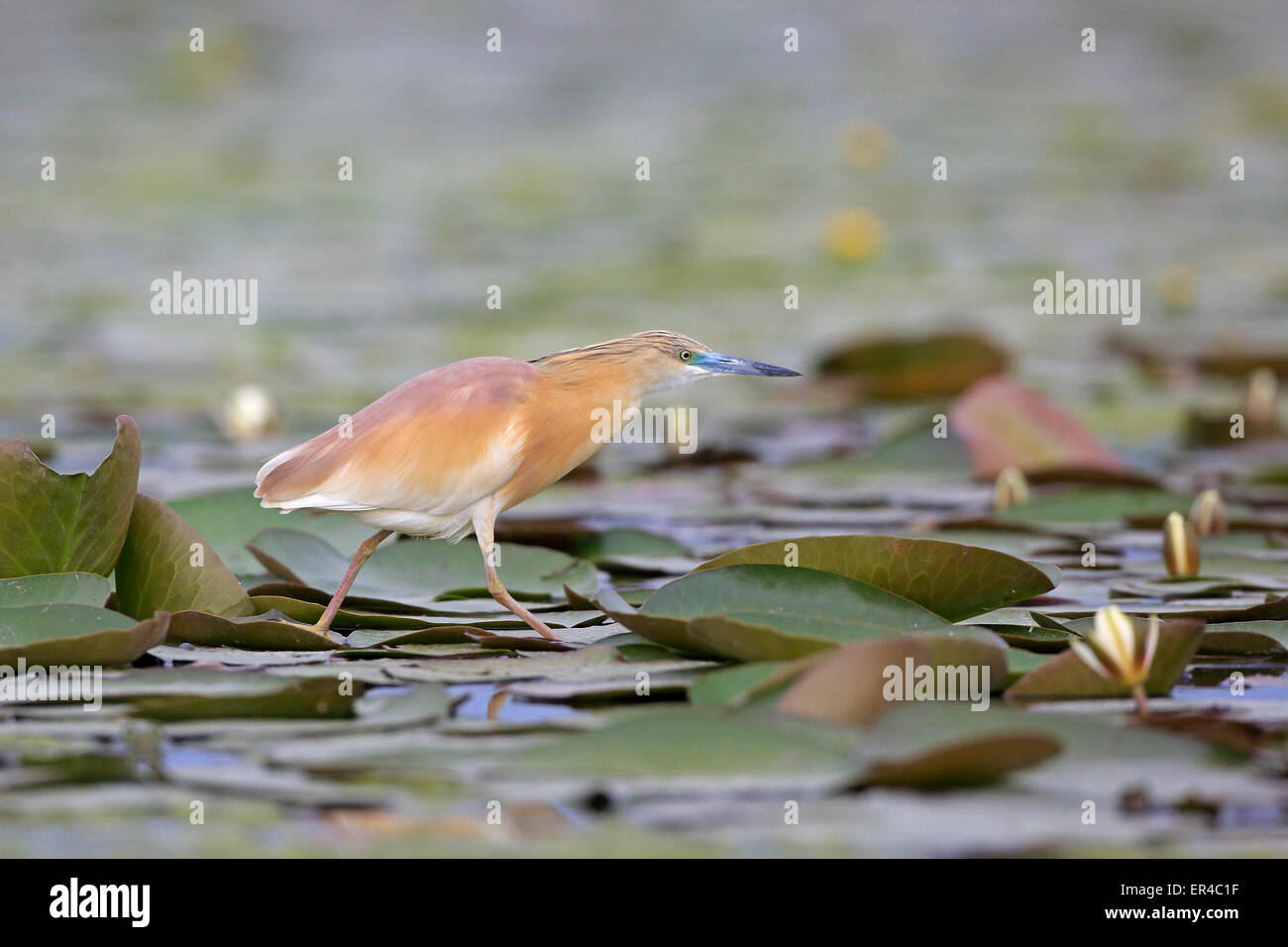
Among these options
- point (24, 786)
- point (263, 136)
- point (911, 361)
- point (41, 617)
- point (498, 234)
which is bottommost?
point (24, 786)

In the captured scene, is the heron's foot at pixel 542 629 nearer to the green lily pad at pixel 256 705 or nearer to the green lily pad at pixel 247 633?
the green lily pad at pixel 247 633

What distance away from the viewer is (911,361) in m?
9.26

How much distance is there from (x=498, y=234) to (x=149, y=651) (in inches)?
323

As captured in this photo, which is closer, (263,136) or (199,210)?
(199,210)

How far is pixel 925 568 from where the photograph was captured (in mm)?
4312

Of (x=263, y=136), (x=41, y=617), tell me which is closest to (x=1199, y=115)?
(x=263, y=136)

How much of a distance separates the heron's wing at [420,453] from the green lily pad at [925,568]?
68 cm

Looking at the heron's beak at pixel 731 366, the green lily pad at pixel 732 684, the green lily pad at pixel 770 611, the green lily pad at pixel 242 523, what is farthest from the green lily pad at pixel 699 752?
the green lily pad at pixel 242 523

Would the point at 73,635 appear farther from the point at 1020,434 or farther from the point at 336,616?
the point at 1020,434

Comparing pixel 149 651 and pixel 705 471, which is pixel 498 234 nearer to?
pixel 705 471

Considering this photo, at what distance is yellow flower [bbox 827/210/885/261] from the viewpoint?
11.9 metres
